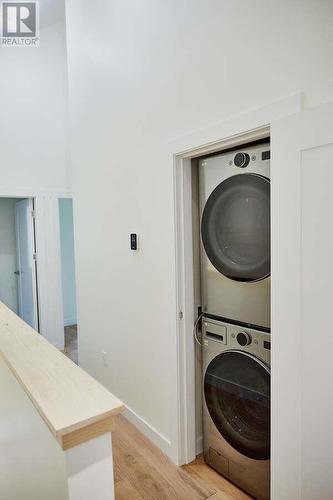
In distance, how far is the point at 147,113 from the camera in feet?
7.22

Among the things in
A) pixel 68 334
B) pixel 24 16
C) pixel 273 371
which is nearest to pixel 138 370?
pixel 273 371

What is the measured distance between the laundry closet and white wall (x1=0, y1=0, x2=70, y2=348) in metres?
2.67

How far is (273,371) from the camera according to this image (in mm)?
1435

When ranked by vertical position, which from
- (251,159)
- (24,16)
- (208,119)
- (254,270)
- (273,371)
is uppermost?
(24,16)

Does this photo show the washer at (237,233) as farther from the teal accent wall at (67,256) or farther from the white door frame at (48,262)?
the teal accent wall at (67,256)

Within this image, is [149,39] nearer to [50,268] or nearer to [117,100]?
[117,100]

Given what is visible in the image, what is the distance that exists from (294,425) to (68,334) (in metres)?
4.13

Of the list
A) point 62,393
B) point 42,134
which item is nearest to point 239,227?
point 62,393

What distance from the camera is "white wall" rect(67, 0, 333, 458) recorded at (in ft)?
4.73

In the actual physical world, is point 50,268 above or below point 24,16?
below

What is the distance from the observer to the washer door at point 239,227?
5.39 ft

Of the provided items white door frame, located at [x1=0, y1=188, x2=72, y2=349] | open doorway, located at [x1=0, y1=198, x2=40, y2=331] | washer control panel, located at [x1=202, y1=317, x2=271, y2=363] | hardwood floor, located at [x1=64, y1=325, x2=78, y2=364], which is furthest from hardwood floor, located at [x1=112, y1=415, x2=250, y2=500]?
open doorway, located at [x1=0, y1=198, x2=40, y2=331]

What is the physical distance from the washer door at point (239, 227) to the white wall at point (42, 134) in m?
2.80

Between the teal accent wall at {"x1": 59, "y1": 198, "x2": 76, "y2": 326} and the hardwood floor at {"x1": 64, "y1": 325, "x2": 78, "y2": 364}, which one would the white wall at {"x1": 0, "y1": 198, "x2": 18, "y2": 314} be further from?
the hardwood floor at {"x1": 64, "y1": 325, "x2": 78, "y2": 364}
